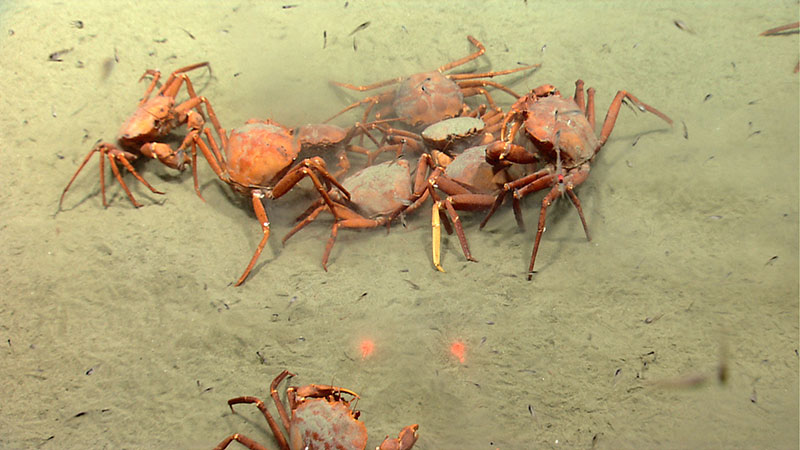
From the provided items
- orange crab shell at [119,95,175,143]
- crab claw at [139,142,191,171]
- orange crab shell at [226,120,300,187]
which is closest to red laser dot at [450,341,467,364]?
orange crab shell at [226,120,300,187]

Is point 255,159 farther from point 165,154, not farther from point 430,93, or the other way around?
point 430,93

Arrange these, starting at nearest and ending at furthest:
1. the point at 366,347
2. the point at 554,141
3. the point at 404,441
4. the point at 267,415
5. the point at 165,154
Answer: the point at 404,441, the point at 267,415, the point at 366,347, the point at 554,141, the point at 165,154

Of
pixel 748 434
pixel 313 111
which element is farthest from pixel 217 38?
pixel 748 434

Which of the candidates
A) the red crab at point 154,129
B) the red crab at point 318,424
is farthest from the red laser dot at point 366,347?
the red crab at point 154,129

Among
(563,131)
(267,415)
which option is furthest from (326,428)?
(563,131)

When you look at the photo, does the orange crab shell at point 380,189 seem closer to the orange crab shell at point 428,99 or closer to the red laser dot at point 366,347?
the orange crab shell at point 428,99

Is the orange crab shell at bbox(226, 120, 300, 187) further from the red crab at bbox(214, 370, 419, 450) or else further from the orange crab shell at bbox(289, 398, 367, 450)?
the orange crab shell at bbox(289, 398, 367, 450)
